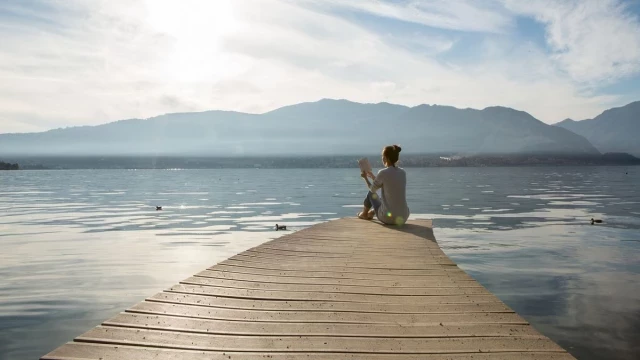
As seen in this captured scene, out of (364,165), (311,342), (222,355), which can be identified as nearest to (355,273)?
(311,342)

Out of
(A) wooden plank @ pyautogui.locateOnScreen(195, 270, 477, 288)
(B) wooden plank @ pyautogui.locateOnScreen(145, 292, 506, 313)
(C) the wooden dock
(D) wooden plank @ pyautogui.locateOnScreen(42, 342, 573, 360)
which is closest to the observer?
(D) wooden plank @ pyautogui.locateOnScreen(42, 342, 573, 360)

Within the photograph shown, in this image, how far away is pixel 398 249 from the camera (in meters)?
10.0

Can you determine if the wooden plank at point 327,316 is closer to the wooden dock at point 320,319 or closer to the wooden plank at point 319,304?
the wooden dock at point 320,319

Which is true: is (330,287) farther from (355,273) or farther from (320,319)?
(320,319)

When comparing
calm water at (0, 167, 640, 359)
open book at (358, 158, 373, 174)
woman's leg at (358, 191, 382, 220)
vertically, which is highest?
open book at (358, 158, 373, 174)

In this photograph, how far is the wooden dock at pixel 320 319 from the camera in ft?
15.2

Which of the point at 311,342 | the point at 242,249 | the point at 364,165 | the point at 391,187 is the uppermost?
the point at 364,165

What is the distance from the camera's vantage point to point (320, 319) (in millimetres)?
5527

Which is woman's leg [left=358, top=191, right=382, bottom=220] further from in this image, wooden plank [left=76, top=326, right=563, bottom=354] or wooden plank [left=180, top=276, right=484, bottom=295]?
wooden plank [left=76, top=326, right=563, bottom=354]

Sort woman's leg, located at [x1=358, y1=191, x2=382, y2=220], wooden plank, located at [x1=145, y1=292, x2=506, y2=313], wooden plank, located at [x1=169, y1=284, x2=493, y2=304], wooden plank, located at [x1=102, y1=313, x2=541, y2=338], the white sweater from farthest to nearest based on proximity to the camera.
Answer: woman's leg, located at [x1=358, y1=191, x2=382, y2=220]
the white sweater
wooden plank, located at [x1=169, y1=284, x2=493, y2=304]
wooden plank, located at [x1=145, y1=292, x2=506, y2=313]
wooden plank, located at [x1=102, y1=313, x2=541, y2=338]

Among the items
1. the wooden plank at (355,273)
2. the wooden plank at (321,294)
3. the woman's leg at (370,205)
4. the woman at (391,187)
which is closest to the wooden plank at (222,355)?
the wooden plank at (321,294)

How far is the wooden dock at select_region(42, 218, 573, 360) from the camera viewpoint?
15.2 ft

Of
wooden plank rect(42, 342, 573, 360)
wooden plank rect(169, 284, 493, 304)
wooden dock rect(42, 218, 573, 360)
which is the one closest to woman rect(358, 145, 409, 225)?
wooden dock rect(42, 218, 573, 360)

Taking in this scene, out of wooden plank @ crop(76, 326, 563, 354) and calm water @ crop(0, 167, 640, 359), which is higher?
wooden plank @ crop(76, 326, 563, 354)
